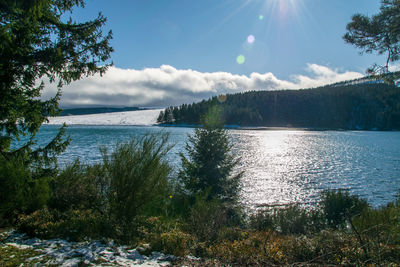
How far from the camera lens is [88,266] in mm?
4230

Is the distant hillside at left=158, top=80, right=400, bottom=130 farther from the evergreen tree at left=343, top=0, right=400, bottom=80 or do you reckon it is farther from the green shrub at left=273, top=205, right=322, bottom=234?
the evergreen tree at left=343, top=0, right=400, bottom=80

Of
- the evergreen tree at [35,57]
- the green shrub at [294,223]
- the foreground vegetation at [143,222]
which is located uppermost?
the evergreen tree at [35,57]

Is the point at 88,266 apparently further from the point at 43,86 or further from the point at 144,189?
the point at 43,86

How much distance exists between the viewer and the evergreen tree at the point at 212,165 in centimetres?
1337

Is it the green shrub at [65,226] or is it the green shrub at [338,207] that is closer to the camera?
the green shrub at [65,226]

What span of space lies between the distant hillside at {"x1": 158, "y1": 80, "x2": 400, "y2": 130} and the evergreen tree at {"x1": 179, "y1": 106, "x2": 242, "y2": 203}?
127m

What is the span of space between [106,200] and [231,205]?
7160 mm

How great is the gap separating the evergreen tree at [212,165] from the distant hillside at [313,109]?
127m

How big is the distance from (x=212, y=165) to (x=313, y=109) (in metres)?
183

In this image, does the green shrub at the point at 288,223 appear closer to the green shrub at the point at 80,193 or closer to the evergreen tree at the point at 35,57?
the green shrub at the point at 80,193

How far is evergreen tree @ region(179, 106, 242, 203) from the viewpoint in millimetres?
13367

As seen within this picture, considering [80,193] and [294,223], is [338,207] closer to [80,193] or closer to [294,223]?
[294,223]

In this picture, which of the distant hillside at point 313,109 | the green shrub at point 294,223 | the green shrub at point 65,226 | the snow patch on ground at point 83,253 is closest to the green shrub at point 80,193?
the green shrub at point 65,226

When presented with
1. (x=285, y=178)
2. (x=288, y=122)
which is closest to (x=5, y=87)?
(x=285, y=178)
